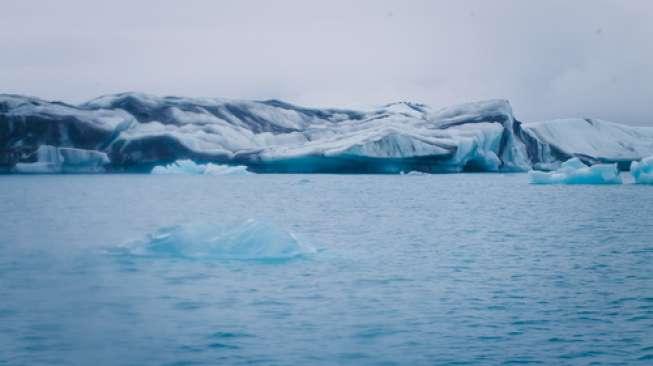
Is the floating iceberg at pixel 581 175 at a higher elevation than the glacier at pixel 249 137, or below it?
below

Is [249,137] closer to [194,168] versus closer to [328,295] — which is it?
[194,168]

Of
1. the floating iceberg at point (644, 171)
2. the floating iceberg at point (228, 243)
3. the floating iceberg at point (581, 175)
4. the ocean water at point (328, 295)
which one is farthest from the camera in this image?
the floating iceberg at point (581, 175)

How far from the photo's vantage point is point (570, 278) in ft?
35.5

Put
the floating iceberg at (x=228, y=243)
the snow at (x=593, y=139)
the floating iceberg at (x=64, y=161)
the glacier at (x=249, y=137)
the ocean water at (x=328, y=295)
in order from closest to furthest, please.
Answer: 1. the ocean water at (x=328, y=295)
2. the floating iceberg at (x=228, y=243)
3. the glacier at (x=249, y=137)
4. the floating iceberg at (x=64, y=161)
5. the snow at (x=593, y=139)

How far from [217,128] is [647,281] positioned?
147ft

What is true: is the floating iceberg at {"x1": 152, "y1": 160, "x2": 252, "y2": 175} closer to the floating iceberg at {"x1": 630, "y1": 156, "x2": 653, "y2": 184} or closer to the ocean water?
the floating iceberg at {"x1": 630, "y1": 156, "x2": 653, "y2": 184}

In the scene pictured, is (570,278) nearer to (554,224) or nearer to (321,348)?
(321,348)

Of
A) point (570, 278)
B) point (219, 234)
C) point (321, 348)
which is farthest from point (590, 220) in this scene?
point (321, 348)

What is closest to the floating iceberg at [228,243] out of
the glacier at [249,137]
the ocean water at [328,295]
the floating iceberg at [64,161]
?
the ocean water at [328,295]

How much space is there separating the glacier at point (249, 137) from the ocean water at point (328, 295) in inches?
1058

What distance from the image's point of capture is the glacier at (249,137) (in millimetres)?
46250

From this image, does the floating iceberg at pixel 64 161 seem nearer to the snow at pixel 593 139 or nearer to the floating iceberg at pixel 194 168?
the floating iceberg at pixel 194 168

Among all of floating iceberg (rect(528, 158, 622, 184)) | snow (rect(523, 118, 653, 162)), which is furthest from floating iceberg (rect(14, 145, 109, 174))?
snow (rect(523, 118, 653, 162))

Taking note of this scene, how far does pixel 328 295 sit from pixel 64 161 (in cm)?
4491
